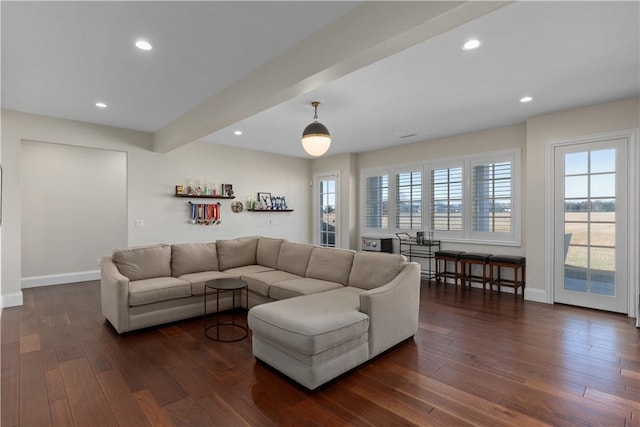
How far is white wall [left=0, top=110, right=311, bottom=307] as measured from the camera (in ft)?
14.2

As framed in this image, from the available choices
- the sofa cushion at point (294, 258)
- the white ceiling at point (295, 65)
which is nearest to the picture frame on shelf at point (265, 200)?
the white ceiling at point (295, 65)

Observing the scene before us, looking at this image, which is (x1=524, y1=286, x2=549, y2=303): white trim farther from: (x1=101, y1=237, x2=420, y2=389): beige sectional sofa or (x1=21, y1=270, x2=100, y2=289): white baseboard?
(x1=21, y1=270, x2=100, y2=289): white baseboard

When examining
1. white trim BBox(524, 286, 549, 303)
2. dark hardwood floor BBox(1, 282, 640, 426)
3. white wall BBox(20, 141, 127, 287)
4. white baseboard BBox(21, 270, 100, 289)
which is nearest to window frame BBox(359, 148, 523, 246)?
white trim BBox(524, 286, 549, 303)

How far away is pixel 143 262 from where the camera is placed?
156 inches

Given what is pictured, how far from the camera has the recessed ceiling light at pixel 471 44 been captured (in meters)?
2.63

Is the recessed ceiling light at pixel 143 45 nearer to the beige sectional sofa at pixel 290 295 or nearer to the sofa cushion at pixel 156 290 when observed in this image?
the beige sectional sofa at pixel 290 295

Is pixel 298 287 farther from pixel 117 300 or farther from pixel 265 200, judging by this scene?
pixel 265 200

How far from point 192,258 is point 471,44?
Result: 3.95 m

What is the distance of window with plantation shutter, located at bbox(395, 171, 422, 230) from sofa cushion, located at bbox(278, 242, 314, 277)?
2865mm

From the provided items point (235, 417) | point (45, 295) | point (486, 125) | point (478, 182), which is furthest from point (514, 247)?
point (45, 295)

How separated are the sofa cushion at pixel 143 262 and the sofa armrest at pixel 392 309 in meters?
2.70

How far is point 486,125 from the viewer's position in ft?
17.0

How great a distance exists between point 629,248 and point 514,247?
4.51 ft

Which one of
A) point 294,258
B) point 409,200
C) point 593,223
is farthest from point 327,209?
point 593,223
